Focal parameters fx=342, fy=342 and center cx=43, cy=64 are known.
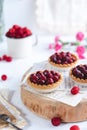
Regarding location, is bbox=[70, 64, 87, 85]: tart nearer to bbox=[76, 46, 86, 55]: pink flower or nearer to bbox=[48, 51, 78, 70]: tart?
bbox=[48, 51, 78, 70]: tart

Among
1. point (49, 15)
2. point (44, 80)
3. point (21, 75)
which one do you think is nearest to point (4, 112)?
point (44, 80)

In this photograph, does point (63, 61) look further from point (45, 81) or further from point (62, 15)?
point (62, 15)

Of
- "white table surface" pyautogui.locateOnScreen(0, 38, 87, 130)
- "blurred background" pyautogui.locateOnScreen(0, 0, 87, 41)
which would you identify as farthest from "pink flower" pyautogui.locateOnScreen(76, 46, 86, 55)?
"blurred background" pyautogui.locateOnScreen(0, 0, 87, 41)

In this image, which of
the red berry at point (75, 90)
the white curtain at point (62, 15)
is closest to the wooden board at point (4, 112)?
the red berry at point (75, 90)

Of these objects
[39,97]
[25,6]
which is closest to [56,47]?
[25,6]

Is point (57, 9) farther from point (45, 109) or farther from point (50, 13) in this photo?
point (45, 109)
